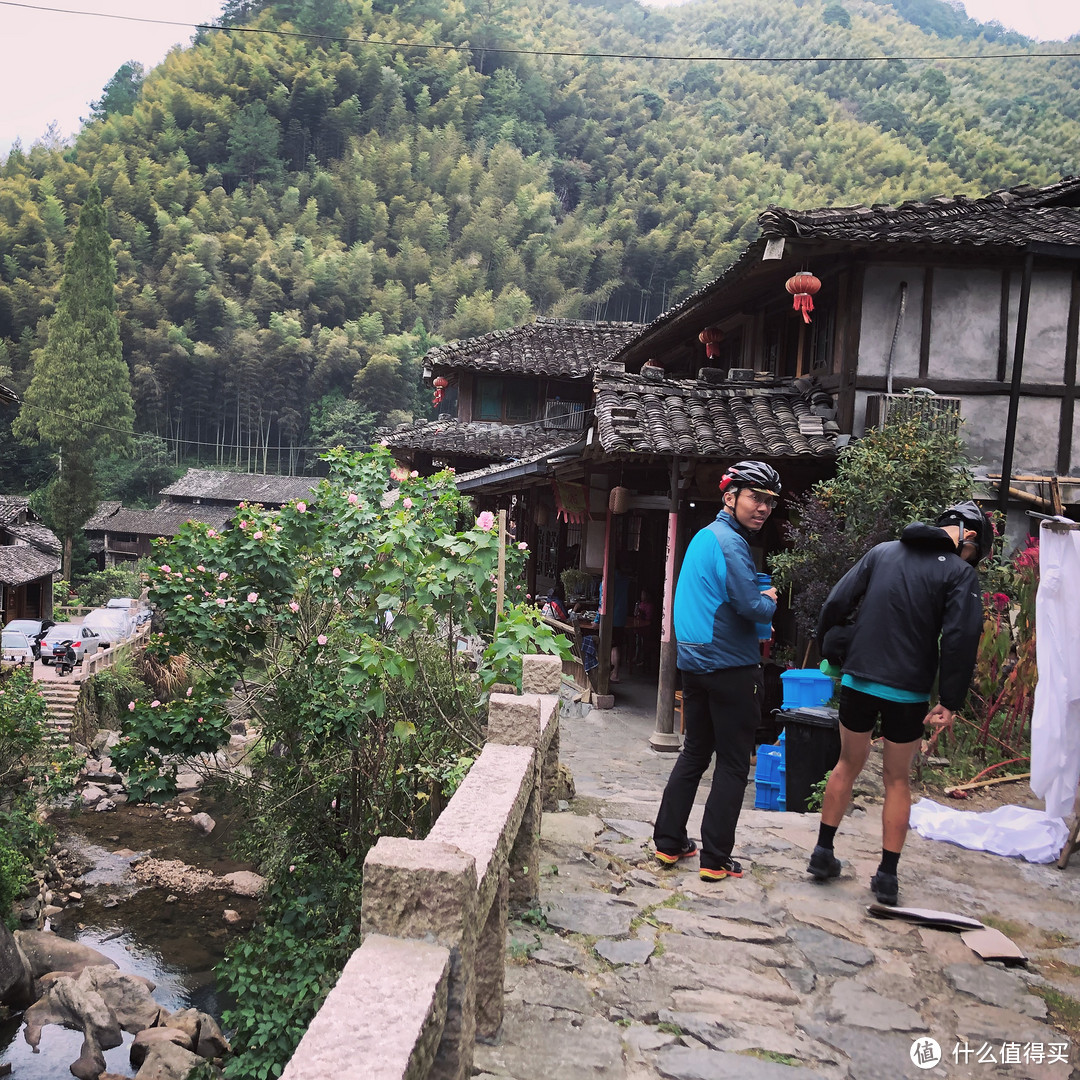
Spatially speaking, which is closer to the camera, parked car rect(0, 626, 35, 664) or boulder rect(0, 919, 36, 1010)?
boulder rect(0, 919, 36, 1010)

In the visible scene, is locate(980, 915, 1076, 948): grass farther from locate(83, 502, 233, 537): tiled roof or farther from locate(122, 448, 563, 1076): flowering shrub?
locate(83, 502, 233, 537): tiled roof

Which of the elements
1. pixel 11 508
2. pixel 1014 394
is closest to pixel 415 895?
pixel 1014 394

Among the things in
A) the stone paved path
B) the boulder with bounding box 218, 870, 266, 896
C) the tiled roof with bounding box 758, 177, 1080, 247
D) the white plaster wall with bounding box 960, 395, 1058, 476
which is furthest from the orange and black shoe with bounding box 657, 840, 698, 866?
the boulder with bounding box 218, 870, 266, 896

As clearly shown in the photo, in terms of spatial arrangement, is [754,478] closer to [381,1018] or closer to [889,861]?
[889,861]

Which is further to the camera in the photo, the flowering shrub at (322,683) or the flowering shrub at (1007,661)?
the flowering shrub at (1007,661)

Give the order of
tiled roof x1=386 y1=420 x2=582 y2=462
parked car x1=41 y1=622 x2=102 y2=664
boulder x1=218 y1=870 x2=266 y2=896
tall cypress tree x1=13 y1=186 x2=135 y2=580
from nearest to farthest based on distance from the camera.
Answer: boulder x1=218 y1=870 x2=266 y2=896 → tiled roof x1=386 y1=420 x2=582 y2=462 → parked car x1=41 y1=622 x2=102 y2=664 → tall cypress tree x1=13 y1=186 x2=135 y2=580

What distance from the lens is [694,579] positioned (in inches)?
163

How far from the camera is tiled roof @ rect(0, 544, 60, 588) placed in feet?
94.8

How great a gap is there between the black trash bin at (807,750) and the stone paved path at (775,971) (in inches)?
53.4

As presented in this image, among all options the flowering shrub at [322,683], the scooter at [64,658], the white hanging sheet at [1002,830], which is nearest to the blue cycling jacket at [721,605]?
the white hanging sheet at [1002,830]

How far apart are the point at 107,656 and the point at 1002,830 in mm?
24604

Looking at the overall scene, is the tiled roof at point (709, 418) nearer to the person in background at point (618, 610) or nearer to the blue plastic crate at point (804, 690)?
the blue plastic crate at point (804, 690)

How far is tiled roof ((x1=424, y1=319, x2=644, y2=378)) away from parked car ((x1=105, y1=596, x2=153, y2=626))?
1648 cm

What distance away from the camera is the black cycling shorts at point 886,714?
389 cm
